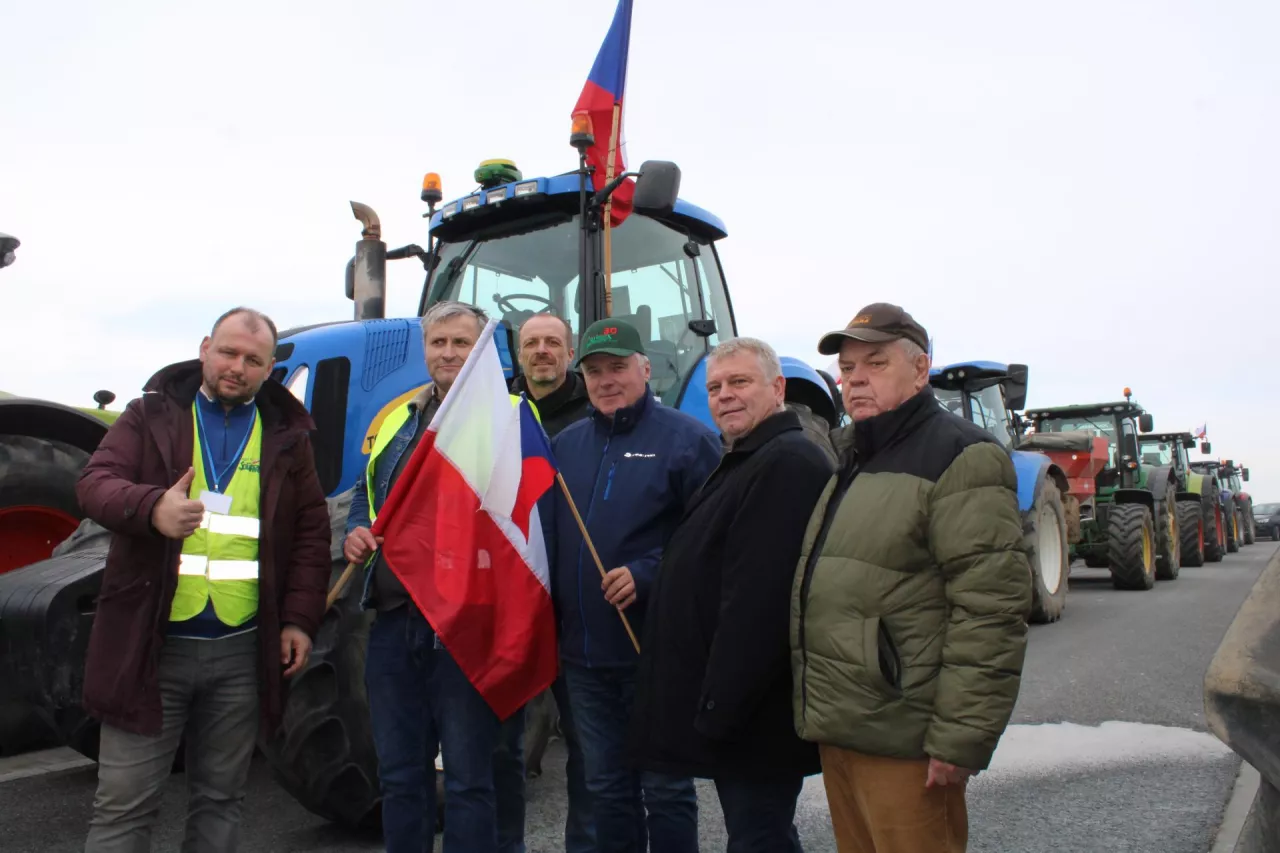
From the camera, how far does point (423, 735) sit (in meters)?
A: 2.90

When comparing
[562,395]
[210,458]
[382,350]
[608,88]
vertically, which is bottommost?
[210,458]

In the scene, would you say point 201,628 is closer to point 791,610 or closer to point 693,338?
point 791,610

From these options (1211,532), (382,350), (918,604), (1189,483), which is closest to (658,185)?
(382,350)

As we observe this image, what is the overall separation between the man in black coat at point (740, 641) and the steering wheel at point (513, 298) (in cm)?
259

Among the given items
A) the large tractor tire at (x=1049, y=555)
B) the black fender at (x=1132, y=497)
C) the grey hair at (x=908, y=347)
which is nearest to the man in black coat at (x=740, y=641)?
the grey hair at (x=908, y=347)

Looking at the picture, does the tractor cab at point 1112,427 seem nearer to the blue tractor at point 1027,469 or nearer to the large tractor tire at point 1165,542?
the large tractor tire at point 1165,542

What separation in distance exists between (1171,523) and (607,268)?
13024mm

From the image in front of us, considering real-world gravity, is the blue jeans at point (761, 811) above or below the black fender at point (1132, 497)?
below

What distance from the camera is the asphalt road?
3.65 metres

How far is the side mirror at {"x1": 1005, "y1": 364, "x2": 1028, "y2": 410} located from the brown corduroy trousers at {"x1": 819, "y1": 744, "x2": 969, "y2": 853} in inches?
373

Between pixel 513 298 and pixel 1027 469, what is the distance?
6.37 metres

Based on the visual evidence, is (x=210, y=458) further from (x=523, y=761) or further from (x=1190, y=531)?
(x=1190, y=531)

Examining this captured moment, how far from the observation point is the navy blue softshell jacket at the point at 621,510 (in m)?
2.83

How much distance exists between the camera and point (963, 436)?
7.25 ft
